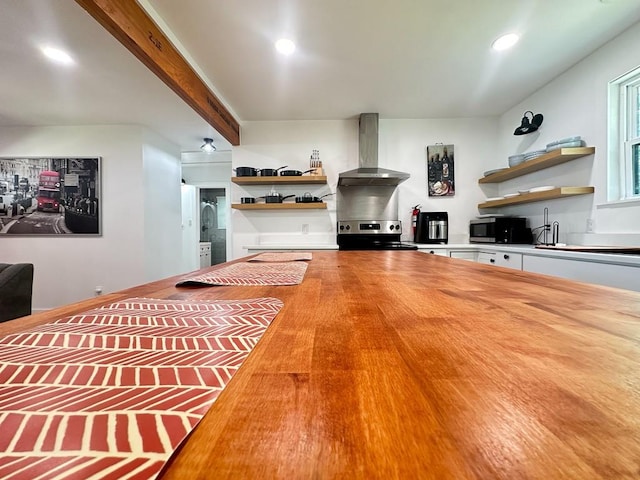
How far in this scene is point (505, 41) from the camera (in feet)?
6.91

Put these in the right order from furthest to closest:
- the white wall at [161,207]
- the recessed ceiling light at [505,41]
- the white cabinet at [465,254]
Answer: the white wall at [161,207] → the white cabinet at [465,254] → the recessed ceiling light at [505,41]

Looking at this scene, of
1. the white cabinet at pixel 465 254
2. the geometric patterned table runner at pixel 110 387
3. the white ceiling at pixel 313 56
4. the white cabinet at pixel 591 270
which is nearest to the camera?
the geometric patterned table runner at pixel 110 387

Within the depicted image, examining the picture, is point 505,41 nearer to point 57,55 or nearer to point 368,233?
point 368,233

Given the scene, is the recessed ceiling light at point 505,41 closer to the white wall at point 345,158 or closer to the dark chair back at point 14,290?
the white wall at point 345,158

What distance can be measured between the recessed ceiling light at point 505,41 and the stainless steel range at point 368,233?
1.87m

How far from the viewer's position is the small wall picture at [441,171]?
356 centimetres

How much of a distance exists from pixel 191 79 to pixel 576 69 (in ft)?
11.2

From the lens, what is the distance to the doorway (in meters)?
5.97

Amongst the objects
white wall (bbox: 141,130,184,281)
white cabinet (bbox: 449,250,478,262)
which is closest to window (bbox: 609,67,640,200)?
white cabinet (bbox: 449,250,478,262)

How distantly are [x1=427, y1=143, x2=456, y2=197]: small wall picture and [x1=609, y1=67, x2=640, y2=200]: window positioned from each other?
150 cm

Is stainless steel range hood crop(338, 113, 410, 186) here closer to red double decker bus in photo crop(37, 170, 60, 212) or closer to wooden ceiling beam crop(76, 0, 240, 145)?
wooden ceiling beam crop(76, 0, 240, 145)

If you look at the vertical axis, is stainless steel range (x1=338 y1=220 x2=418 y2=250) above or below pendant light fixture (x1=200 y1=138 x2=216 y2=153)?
below

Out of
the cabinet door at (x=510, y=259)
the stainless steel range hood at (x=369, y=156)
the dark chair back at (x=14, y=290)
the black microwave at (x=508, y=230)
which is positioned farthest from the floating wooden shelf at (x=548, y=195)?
the dark chair back at (x=14, y=290)

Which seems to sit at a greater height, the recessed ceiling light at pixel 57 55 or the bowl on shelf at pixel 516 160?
the recessed ceiling light at pixel 57 55
